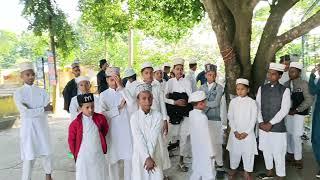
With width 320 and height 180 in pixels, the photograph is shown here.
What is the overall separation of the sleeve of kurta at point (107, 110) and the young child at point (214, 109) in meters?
1.58

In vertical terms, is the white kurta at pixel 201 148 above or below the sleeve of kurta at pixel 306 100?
below

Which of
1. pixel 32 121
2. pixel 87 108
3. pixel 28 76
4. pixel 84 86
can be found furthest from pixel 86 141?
pixel 28 76

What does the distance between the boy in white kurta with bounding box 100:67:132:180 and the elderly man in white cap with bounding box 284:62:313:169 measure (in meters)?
2.81

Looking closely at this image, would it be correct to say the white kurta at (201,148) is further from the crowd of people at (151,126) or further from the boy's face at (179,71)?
the boy's face at (179,71)

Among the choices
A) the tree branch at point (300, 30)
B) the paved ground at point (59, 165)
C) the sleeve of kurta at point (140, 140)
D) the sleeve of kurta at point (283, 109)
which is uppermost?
the tree branch at point (300, 30)

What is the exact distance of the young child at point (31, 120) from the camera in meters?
5.22

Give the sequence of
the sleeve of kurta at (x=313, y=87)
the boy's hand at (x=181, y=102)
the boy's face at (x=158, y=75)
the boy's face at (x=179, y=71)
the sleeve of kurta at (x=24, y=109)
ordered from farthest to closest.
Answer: the boy's face at (x=158, y=75), the boy's face at (x=179, y=71), the boy's hand at (x=181, y=102), the sleeve of kurta at (x=313, y=87), the sleeve of kurta at (x=24, y=109)

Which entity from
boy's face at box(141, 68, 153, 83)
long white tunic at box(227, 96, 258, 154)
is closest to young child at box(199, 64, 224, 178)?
long white tunic at box(227, 96, 258, 154)

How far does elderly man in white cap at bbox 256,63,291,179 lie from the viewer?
206 inches

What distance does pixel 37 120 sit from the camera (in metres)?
5.35

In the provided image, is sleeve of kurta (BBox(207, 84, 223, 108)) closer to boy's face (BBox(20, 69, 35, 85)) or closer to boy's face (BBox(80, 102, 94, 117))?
boy's face (BBox(80, 102, 94, 117))

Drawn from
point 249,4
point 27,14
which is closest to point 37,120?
point 249,4

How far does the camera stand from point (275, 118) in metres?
5.23

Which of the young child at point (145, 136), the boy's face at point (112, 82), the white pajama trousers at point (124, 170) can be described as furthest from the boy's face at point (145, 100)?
the white pajama trousers at point (124, 170)
